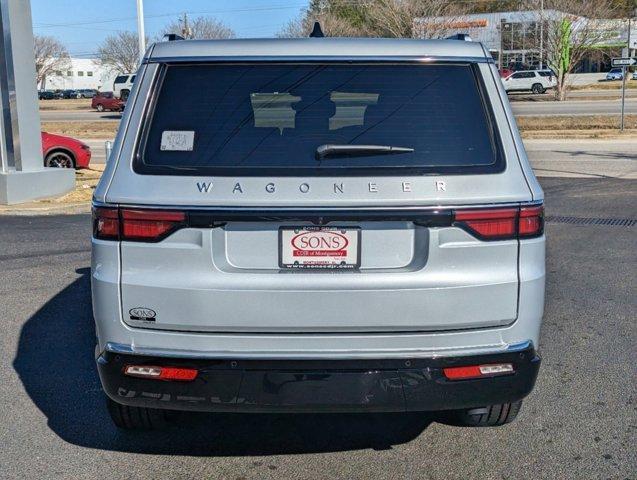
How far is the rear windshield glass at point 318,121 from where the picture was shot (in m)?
3.22

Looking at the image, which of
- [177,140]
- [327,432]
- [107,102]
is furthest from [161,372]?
[107,102]

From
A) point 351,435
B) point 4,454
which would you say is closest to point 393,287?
point 351,435

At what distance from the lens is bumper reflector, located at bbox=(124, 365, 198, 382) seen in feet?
10.6

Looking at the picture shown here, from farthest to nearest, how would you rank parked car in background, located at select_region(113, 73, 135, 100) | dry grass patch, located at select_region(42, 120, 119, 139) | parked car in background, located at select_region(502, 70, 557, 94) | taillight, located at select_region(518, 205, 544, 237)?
parked car in background, located at select_region(502, 70, 557, 94)
parked car in background, located at select_region(113, 73, 135, 100)
dry grass patch, located at select_region(42, 120, 119, 139)
taillight, located at select_region(518, 205, 544, 237)

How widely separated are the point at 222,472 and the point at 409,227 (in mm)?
1527

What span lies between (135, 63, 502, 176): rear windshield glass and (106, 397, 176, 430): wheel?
4.45 feet

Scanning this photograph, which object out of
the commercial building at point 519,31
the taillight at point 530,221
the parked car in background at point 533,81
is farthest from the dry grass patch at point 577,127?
the taillight at point 530,221

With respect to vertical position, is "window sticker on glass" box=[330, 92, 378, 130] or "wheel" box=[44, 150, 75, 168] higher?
"window sticker on glass" box=[330, 92, 378, 130]

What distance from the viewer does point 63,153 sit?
1633cm

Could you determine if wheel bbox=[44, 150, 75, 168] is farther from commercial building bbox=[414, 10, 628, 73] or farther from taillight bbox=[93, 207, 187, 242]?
commercial building bbox=[414, 10, 628, 73]

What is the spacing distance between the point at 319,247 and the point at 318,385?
0.58 m

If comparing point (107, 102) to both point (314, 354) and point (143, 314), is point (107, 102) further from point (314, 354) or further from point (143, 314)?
point (314, 354)

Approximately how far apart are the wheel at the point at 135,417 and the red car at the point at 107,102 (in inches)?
1820

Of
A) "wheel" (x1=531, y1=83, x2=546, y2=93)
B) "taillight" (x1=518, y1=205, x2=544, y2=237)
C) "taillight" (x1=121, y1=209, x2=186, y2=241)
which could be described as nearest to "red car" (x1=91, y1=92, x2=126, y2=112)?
"wheel" (x1=531, y1=83, x2=546, y2=93)
